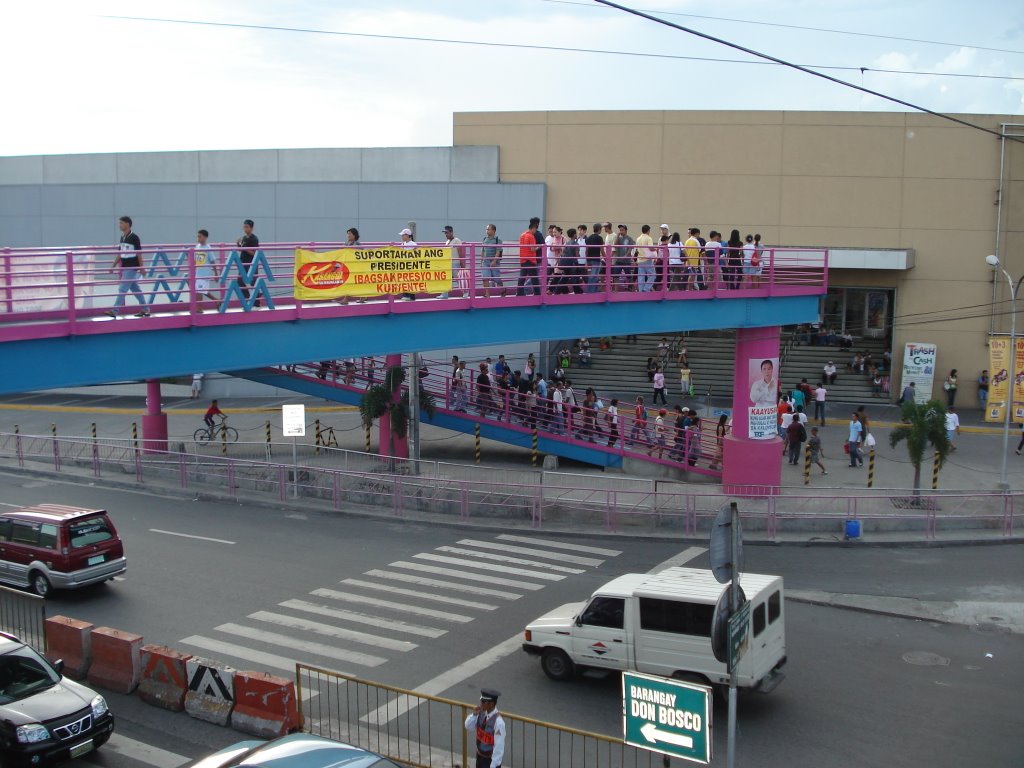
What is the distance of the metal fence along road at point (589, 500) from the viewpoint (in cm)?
2089

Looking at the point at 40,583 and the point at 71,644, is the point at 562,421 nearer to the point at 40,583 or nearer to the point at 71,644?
the point at 40,583

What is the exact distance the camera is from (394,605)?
16562 millimetres

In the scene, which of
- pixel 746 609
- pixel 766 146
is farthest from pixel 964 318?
pixel 746 609

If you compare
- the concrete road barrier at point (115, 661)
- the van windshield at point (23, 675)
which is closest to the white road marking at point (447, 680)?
the concrete road barrier at point (115, 661)

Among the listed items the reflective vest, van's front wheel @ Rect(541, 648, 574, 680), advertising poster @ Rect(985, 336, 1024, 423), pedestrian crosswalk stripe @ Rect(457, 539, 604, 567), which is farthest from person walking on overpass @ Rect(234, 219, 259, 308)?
advertising poster @ Rect(985, 336, 1024, 423)

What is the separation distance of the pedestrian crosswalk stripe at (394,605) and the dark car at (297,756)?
695 centimetres

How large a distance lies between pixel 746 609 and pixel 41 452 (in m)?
26.1

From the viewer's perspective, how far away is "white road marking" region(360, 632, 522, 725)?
12.0m

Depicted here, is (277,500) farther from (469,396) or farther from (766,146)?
(766,146)

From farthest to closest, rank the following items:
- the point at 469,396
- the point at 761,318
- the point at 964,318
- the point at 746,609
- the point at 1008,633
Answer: the point at 964,318 → the point at 469,396 → the point at 761,318 → the point at 1008,633 → the point at 746,609

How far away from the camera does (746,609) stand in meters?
8.44

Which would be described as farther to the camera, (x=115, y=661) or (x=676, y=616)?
(x=115, y=661)

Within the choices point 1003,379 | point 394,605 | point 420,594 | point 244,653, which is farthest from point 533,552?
point 1003,379

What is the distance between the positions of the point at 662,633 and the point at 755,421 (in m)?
11.9
